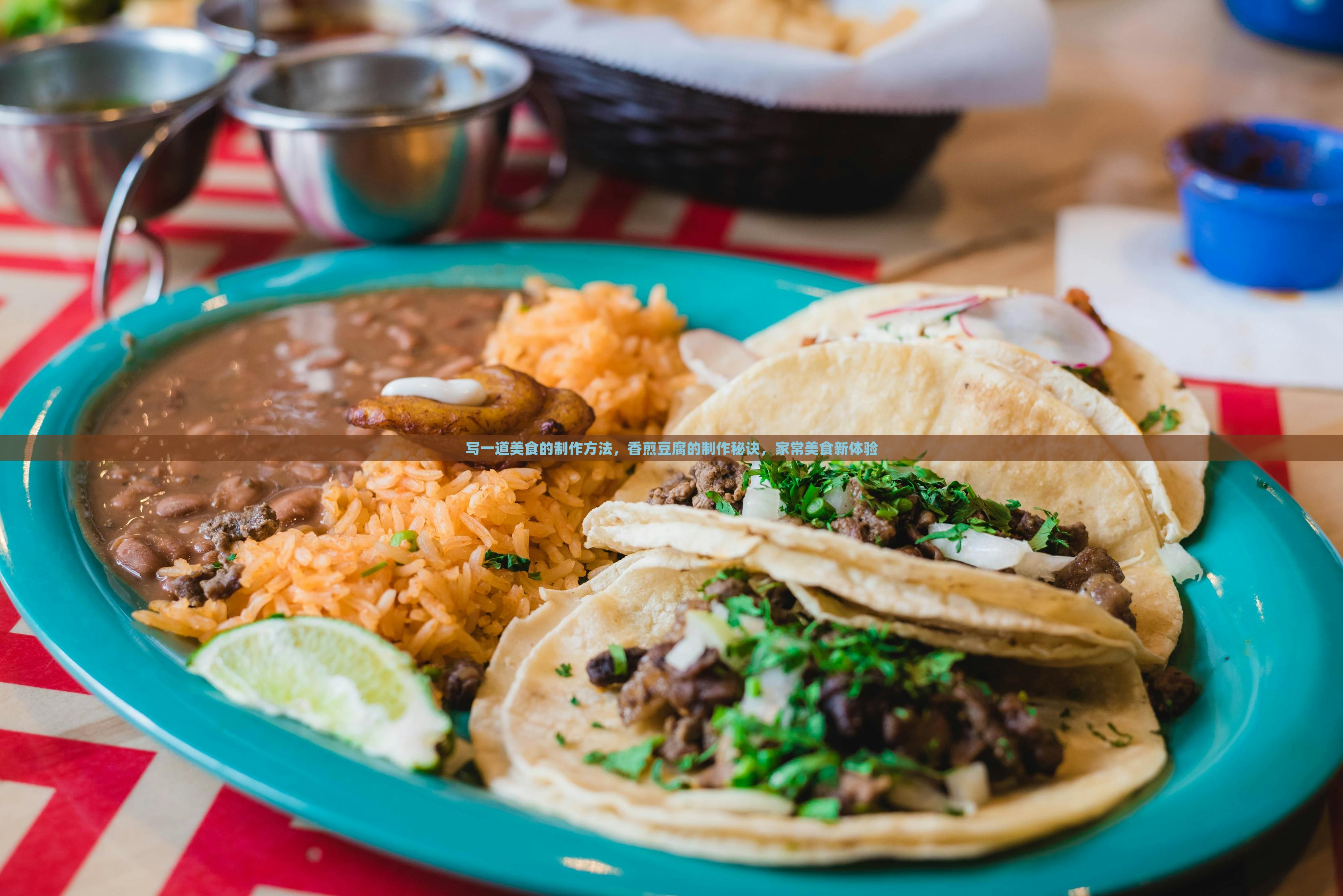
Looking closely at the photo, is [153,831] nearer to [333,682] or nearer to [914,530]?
[333,682]

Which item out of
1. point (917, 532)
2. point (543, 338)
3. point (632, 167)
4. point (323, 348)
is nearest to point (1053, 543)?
point (917, 532)

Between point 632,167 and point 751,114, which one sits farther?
point 632,167

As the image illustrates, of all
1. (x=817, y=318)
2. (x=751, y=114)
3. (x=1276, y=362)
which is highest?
(x=751, y=114)

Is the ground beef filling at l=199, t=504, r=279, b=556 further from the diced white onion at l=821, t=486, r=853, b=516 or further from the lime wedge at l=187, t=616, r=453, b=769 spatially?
the diced white onion at l=821, t=486, r=853, b=516

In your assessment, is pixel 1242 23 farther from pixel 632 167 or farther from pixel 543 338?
pixel 543 338

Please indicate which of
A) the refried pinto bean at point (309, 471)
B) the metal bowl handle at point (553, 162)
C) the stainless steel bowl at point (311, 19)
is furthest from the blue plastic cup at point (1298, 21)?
the refried pinto bean at point (309, 471)

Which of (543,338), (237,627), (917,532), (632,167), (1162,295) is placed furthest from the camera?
(632,167)

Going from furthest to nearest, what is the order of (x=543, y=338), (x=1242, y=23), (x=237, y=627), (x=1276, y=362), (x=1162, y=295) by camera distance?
1. (x=1242, y=23)
2. (x=1162, y=295)
3. (x=1276, y=362)
4. (x=543, y=338)
5. (x=237, y=627)

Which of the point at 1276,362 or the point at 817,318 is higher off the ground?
the point at 817,318

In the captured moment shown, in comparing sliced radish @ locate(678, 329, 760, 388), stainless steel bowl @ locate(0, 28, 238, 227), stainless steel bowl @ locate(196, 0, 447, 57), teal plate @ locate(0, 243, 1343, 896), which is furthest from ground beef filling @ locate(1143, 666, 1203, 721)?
stainless steel bowl @ locate(196, 0, 447, 57)
